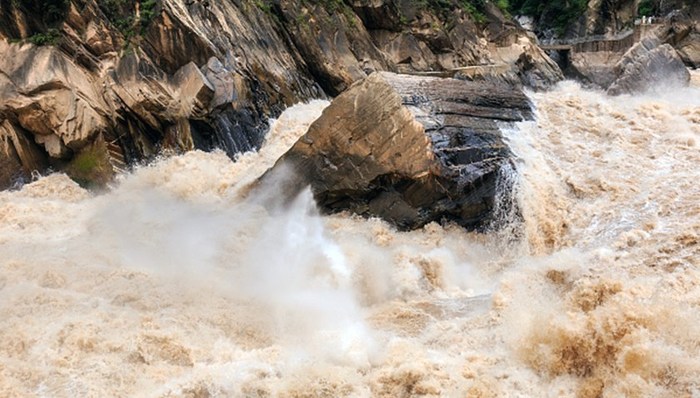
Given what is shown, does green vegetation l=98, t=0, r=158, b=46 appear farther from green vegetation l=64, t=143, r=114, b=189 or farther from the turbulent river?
the turbulent river

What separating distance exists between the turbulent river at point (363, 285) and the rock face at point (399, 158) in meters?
0.43

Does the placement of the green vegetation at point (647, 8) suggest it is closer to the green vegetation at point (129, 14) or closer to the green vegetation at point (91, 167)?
the green vegetation at point (129, 14)

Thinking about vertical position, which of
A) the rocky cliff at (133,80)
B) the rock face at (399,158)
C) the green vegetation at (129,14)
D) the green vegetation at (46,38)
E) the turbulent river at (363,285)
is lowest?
the turbulent river at (363,285)

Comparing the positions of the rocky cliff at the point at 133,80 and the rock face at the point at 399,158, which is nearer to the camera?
the rock face at the point at 399,158

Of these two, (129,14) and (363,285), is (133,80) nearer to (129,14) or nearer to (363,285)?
(129,14)

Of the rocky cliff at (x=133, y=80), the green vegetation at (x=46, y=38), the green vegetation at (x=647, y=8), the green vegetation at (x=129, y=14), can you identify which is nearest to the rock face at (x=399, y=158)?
the rocky cliff at (x=133, y=80)

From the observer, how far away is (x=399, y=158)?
32.4ft

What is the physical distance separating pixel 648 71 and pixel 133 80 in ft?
49.8

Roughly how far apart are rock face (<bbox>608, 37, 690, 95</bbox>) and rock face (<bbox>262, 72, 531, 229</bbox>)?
773 cm

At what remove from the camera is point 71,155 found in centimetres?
1195

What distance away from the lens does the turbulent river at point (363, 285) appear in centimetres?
→ 533

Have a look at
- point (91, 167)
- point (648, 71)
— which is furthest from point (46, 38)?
point (648, 71)

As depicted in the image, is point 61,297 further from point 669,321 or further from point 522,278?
point 669,321

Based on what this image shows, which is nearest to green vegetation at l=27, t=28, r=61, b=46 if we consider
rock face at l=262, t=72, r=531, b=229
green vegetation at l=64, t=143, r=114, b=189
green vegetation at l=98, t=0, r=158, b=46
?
green vegetation at l=98, t=0, r=158, b=46
